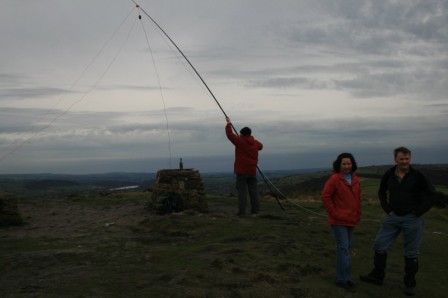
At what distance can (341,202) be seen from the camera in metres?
7.05

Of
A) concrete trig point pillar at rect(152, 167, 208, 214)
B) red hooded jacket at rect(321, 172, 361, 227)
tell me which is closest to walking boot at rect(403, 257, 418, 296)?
red hooded jacket at rect(321, 172, 361, 227)

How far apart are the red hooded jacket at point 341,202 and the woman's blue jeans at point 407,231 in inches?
24.7

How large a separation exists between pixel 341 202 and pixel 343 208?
0.10 m

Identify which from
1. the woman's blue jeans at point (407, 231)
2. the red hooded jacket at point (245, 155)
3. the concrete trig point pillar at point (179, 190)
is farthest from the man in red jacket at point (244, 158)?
the woman's blue jeans at point (407, 231)

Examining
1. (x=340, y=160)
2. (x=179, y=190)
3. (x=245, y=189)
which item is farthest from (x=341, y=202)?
(x=179, y=190)

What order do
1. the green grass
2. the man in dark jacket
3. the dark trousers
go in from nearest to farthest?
the green grass → the man in dark jacket → the dark trousers

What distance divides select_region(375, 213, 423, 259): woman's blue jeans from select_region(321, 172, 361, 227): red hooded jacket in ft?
2.06

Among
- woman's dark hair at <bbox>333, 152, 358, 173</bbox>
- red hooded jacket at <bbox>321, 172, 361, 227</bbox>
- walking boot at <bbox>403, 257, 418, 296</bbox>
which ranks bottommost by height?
walking boot at <bbox>403, 257, 418, 296</bbox>

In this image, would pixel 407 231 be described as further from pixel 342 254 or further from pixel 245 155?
pixel 245 155

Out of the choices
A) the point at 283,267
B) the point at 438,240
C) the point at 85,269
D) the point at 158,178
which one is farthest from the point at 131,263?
the point at 438,240

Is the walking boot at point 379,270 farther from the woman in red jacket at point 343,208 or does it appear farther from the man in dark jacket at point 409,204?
the woman in red jacket at point 343,208

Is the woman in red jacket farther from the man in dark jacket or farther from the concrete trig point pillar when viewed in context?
the concrete trig point pillar

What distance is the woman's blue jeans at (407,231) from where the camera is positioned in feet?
22.9

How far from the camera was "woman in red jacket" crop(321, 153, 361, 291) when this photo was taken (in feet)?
22.8
